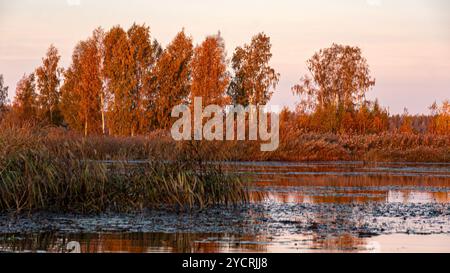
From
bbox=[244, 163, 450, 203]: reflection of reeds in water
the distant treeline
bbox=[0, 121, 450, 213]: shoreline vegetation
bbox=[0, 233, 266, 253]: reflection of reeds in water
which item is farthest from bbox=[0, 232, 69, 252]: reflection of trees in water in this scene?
the distant treeline

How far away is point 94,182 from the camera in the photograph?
573 inches

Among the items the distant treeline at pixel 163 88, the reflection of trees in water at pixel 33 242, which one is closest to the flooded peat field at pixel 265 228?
the reflection of trees in water at pixel 33 242

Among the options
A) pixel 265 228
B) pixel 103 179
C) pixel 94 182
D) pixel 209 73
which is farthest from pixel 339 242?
pixel 209 73

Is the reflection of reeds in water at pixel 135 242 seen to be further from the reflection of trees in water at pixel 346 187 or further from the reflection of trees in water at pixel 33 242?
the reflection of trees in water at pixel 346 187

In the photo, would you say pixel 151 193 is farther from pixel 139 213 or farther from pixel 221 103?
pixel 221 103

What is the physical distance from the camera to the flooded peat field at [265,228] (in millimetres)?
11133

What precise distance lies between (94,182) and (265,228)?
338 centimetres

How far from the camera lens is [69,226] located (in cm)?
1291

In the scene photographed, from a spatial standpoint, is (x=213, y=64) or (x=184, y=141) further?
(x=213, y=64)

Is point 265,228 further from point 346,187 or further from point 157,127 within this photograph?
point 157,127

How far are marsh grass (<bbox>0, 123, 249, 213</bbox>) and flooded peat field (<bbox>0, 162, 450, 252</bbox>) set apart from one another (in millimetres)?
370
